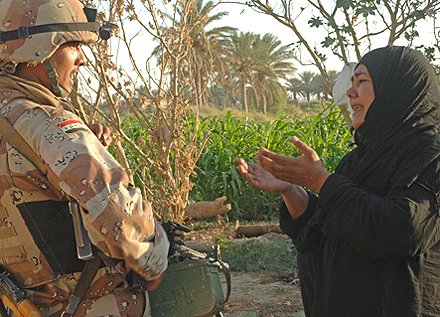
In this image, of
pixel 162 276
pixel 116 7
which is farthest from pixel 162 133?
pixel 162 276

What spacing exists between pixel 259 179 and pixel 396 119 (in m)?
0.62

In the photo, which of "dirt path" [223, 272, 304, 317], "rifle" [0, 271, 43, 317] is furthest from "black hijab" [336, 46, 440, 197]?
"dirt path" [223, 272, 304, 317]

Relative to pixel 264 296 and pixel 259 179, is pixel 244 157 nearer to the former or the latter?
pixel 264 296

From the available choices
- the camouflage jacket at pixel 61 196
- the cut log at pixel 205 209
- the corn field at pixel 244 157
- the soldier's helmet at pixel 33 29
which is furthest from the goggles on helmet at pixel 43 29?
the corn field at pixel 244 157

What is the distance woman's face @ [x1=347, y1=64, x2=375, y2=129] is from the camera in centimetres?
179

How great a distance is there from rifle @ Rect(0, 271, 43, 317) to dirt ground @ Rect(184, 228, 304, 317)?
2.27 m

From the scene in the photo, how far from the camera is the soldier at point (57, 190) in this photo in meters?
1.21

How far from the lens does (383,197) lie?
5.36 feet

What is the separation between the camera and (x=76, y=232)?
1261 mm

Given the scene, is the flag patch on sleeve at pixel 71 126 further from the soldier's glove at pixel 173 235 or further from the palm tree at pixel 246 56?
the palm tree at pixel 246 56

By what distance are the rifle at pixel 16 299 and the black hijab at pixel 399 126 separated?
1042 millimetres

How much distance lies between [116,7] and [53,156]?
2893 mm

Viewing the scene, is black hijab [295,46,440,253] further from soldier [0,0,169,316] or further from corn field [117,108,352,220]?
corn field [117,108,352,220]

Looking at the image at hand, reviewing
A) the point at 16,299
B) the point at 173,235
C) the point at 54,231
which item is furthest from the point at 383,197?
the point at 16,299
